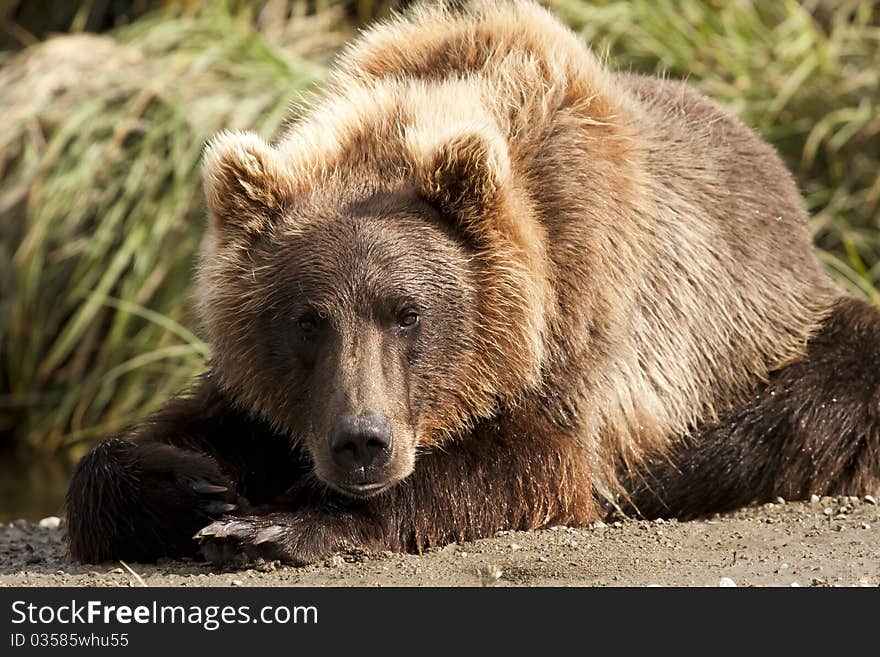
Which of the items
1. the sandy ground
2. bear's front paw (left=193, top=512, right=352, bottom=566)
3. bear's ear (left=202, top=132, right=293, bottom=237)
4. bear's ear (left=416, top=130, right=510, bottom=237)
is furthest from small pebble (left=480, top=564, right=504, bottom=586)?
bear's ear (left=202, top=132, right=293, bottom=237)

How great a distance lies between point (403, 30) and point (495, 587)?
2807mm

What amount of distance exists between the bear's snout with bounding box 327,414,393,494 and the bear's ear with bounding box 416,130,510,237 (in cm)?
92

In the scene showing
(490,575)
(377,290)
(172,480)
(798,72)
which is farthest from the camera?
(798,72)

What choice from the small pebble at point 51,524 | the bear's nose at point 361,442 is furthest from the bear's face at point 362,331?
the small pebble at point 51,524

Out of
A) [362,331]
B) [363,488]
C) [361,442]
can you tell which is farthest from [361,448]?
[362,331]

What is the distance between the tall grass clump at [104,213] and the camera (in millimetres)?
10398

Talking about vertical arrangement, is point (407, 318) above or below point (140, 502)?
above

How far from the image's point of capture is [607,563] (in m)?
4.83

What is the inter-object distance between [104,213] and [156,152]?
61 centimetres

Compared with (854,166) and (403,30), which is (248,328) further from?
(854,166)

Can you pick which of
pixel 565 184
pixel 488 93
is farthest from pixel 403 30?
pixel 565 184

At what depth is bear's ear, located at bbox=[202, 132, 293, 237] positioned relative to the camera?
17.3 ft

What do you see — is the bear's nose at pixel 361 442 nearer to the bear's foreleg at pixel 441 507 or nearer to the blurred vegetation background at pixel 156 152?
the bear's foreleg at pixel 441 507

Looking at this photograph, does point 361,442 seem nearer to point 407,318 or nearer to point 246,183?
point 407,318
